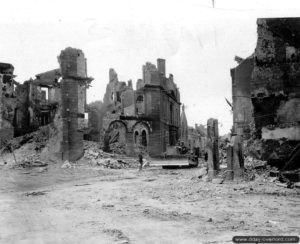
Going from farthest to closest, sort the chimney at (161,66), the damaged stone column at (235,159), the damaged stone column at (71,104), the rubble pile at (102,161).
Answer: the chimney at (161,66) → the damaged stone column at (71,104) → the rubble pile at (102,161) → the damaged stone column at (235,159)

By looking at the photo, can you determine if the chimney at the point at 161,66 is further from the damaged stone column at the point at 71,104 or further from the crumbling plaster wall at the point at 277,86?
the crumbling plaster wall at the point at 277,86

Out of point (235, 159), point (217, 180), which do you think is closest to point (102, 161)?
point (217, 180)

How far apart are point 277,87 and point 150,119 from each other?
24.4 m

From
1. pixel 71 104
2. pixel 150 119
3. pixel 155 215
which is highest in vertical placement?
pixel 71 104

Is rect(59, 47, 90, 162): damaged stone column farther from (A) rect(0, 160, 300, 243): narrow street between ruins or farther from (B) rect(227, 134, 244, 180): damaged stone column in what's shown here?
(B) rect(227, 134, 244, 180): damaged stone column

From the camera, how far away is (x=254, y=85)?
1563 cm

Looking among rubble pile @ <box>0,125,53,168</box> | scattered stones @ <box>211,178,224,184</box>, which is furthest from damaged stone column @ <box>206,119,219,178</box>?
rubble pile @ <box>0,125,53,168</box>

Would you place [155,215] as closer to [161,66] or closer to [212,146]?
[212,146]

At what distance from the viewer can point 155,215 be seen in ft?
25.3

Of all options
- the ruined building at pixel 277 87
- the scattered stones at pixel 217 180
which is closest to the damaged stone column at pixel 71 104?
the ruined building at pixel 277 87

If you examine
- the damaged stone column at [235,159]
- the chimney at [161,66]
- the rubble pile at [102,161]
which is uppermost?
the chimney at [161,66]

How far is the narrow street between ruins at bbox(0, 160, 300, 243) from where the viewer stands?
5793mm

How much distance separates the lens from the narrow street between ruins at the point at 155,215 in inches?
228

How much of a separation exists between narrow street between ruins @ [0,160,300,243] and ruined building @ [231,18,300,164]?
262 centimetres
